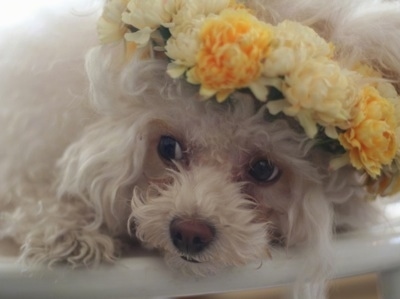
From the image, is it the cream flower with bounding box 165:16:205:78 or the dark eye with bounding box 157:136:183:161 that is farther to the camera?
the dark eye with bounding box 157:136:183:161

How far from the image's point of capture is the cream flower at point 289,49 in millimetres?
717

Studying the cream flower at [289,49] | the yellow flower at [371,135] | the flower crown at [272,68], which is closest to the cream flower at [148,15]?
the flower crown at [272,68]

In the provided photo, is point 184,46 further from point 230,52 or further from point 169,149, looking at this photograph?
point 169,149

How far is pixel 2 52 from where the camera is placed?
97 cm

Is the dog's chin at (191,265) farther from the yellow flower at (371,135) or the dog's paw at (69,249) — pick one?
the yellow flower at (371,135)

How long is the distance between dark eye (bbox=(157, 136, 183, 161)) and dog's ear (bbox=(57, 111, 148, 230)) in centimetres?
2

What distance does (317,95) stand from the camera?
72cm

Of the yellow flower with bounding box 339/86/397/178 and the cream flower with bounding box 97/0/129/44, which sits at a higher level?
the cream flower with bounding box 97/0/129/44

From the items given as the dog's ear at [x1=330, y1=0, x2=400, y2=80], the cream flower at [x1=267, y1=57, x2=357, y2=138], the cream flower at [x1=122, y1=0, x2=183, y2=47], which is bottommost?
the cream flower at [x1=267, y1=57, x2=357, y2=138]

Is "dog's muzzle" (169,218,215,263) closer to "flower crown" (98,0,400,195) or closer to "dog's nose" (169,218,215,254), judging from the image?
"dog's nose" (169,218,215,254)

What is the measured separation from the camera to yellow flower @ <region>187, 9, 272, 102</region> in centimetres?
72

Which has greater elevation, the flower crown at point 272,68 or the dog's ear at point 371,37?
the dog's ear at point 371,37

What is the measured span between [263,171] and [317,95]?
0.16 metres

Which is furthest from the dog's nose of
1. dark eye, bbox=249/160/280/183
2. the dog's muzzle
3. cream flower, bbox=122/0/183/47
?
cream flower, bbox=122/0/183/47
